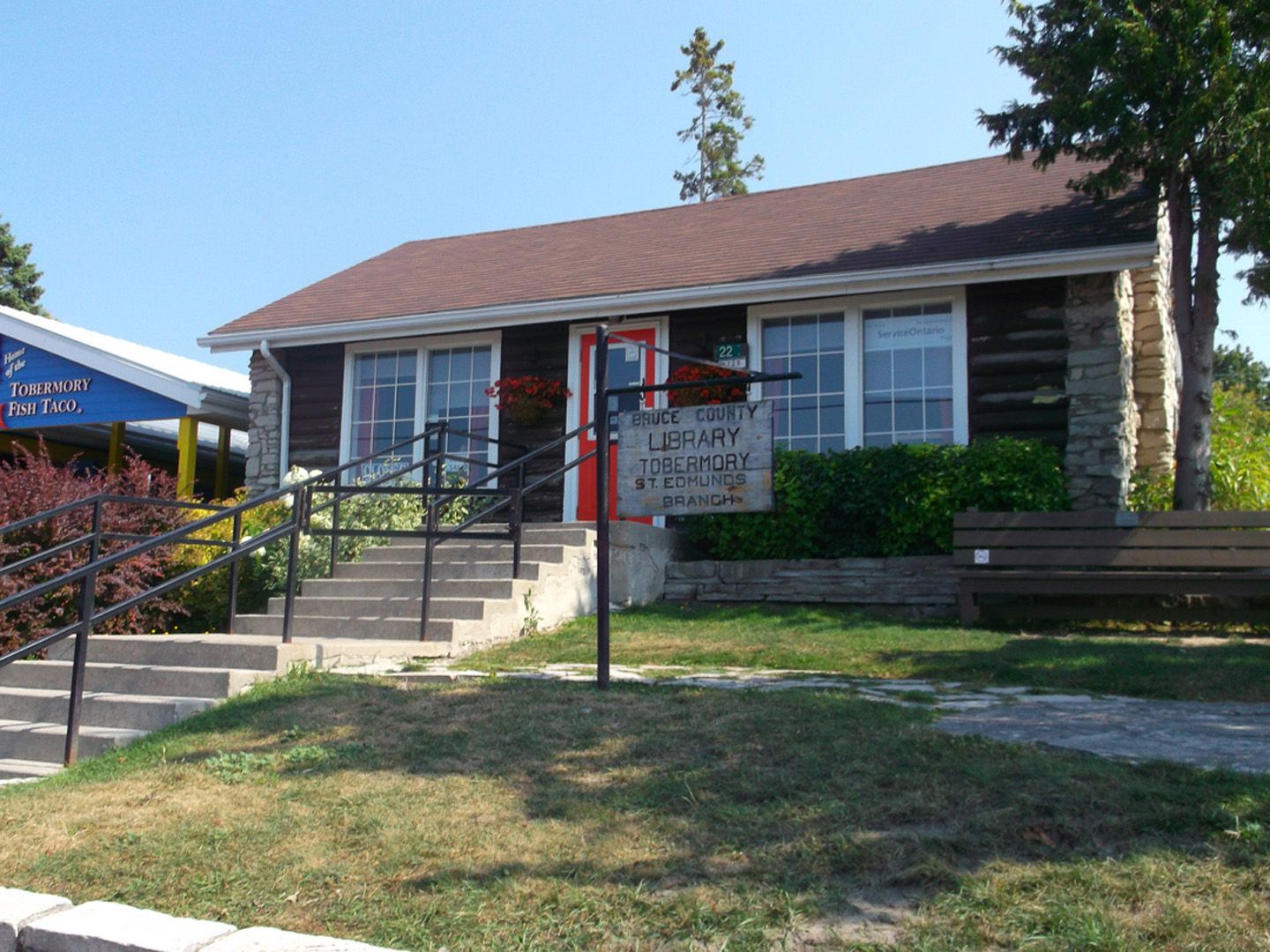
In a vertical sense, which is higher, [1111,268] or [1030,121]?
[1030,121]

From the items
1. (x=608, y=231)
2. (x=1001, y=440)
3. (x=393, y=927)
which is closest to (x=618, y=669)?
(x=393, y=927)

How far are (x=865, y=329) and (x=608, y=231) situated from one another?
5.88 metres

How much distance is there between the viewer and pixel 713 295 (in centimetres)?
1257

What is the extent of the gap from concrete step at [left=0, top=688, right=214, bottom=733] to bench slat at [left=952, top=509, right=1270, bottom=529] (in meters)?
6.45

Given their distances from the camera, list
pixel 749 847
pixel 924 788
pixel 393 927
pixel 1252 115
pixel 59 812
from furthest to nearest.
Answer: pixel 1252 115 → pixel 59 812 → pixel 924 788 → pixel 749 847 → pixel 393 927

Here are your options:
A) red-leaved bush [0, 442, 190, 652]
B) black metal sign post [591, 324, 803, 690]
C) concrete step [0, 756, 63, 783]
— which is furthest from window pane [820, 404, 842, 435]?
concrete step [0, 756, 63, 783]

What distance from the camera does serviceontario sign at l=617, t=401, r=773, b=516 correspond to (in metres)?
6.24

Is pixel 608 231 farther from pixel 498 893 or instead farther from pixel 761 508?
pixel 498 893

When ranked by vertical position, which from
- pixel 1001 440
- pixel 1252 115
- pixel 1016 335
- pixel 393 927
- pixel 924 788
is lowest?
pixel 393 927

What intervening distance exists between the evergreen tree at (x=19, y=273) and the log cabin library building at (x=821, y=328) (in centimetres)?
2669

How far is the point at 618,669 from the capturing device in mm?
7387

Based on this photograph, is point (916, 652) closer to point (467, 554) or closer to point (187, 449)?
point (467, 554)

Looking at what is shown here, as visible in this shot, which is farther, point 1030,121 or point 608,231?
point 608,231

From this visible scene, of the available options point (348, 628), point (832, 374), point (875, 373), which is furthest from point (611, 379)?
point (348, 628)
